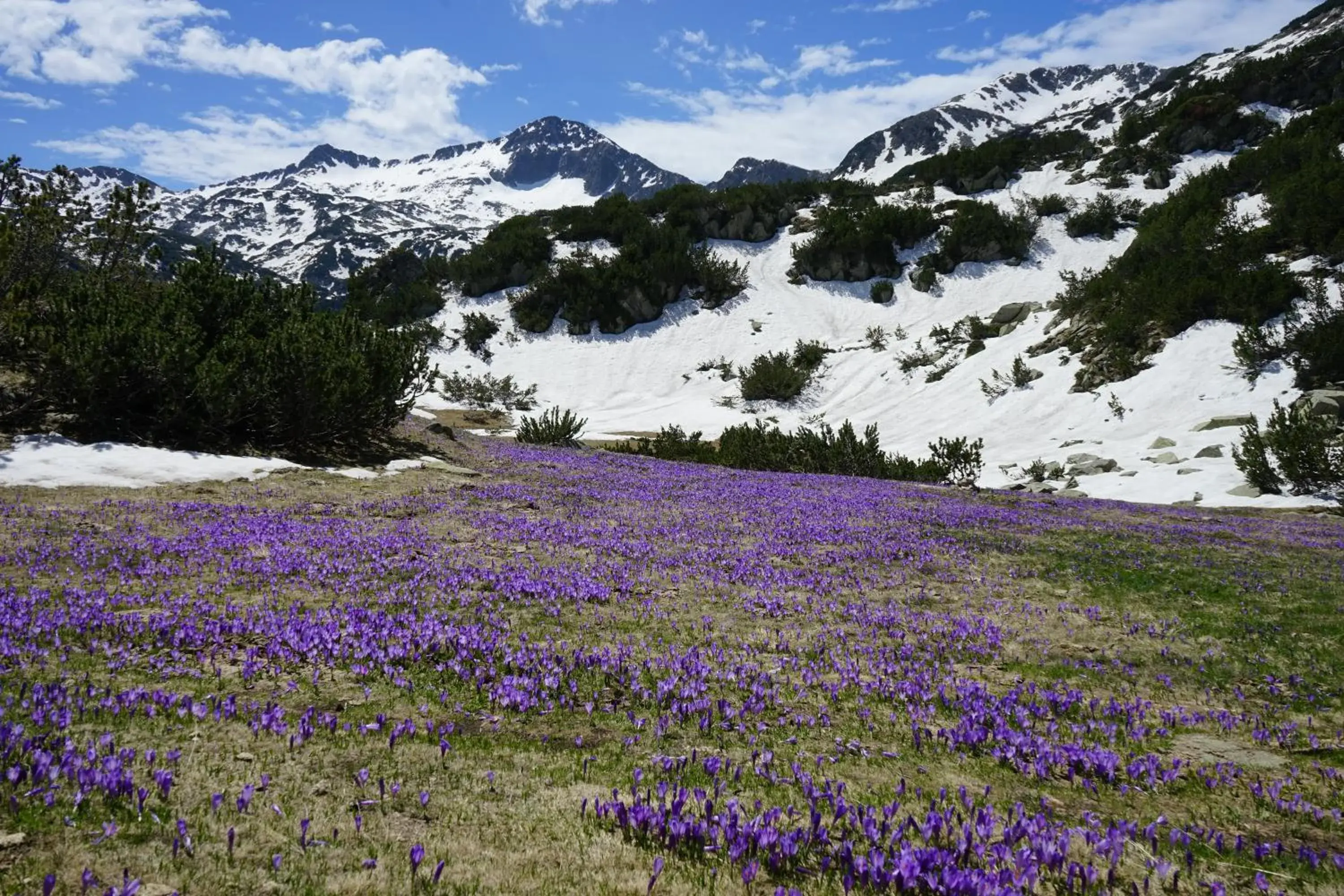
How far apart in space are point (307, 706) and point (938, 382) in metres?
42.7

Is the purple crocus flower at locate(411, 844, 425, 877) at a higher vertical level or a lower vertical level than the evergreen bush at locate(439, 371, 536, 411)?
lower

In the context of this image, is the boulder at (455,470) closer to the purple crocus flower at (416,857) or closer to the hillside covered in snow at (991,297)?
the hillside covered in snow at (991,297)

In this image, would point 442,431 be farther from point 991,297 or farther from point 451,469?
point 991,297

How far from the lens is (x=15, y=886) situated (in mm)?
2502

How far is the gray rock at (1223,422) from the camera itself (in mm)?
24984

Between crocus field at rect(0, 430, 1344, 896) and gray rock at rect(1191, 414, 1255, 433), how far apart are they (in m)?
17.0

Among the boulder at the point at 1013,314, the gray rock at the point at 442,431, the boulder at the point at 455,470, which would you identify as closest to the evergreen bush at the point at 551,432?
the gray rock at the point at 442,431

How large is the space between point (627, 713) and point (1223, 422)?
29.3 meters

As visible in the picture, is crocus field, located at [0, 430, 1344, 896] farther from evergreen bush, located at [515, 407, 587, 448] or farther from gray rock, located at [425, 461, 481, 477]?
evergreen bush, located at [515, 407, 587, 448]

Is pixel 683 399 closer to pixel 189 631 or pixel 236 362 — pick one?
pixel 236 362

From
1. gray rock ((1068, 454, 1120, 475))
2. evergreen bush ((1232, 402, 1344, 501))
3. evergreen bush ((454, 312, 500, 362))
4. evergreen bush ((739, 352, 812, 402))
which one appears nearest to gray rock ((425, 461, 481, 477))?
gray rock ((1068, 454, 1120, 475))

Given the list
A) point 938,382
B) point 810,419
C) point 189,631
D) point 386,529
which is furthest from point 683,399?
point 189,631

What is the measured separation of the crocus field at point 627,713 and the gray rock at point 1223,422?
1704 cm

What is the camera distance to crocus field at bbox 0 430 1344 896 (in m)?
3.16
